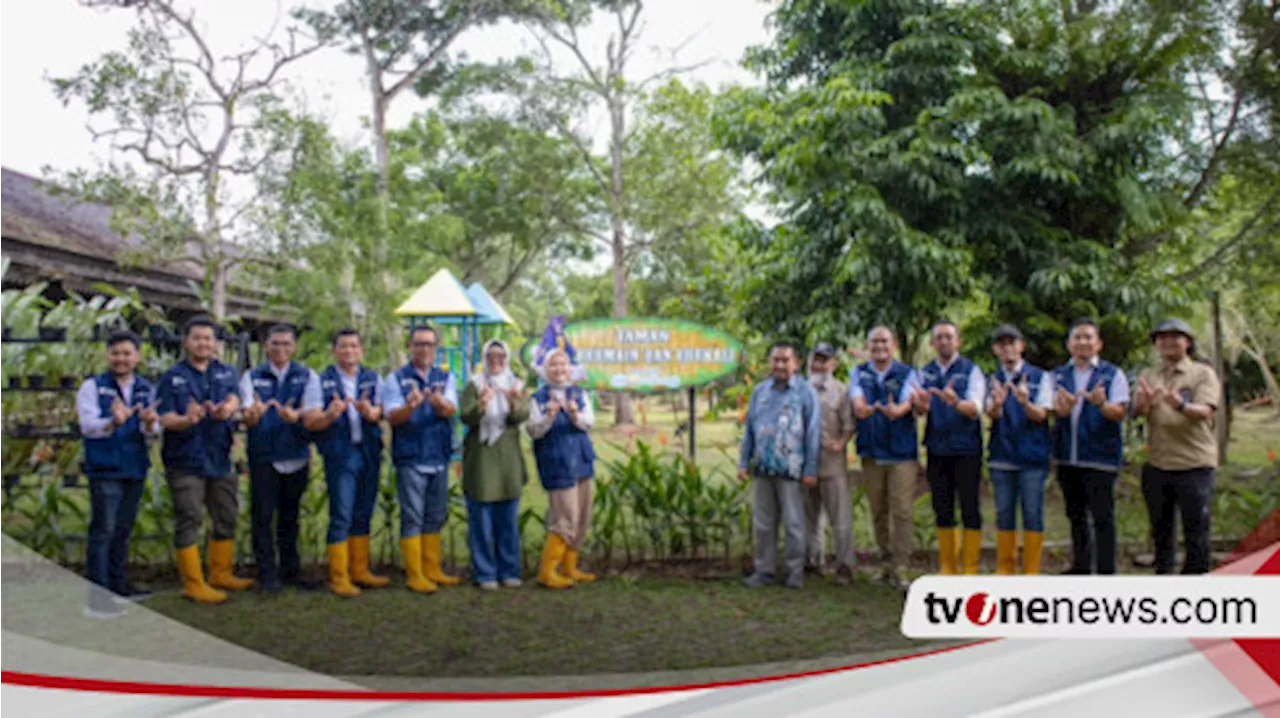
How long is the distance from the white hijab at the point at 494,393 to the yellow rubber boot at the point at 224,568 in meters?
0.93

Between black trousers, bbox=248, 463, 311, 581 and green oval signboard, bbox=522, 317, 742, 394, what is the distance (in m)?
1.00

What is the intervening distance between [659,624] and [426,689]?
63 cm

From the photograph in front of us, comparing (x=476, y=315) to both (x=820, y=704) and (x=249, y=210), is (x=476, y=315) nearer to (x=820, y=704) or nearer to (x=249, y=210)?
(x=249, y=210)

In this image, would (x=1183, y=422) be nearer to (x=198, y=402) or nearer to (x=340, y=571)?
(x=340, y=571)

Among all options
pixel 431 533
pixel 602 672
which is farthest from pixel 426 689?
pixel 431 533

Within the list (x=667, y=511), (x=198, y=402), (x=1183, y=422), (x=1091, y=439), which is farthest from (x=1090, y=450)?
(x=198, y=402)

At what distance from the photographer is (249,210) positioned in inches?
94.4

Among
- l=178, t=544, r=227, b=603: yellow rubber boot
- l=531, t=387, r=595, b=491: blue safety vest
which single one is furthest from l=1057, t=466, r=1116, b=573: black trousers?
l=178, t=544, r=227, b=603: yellow rubber boot

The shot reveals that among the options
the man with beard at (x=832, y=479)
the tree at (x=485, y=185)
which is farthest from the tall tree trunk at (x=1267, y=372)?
the tree at (x=485, y=185)

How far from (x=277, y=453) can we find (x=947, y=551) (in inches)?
87.7

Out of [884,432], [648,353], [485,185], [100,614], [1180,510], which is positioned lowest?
[100,614]

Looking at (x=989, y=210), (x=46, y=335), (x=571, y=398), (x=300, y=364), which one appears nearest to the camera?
(x=989, y=210)

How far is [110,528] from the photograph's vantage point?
273 centimetres

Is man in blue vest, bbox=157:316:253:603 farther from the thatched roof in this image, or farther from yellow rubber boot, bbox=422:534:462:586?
yellow rubber boot, bbox=422:534:462:586
